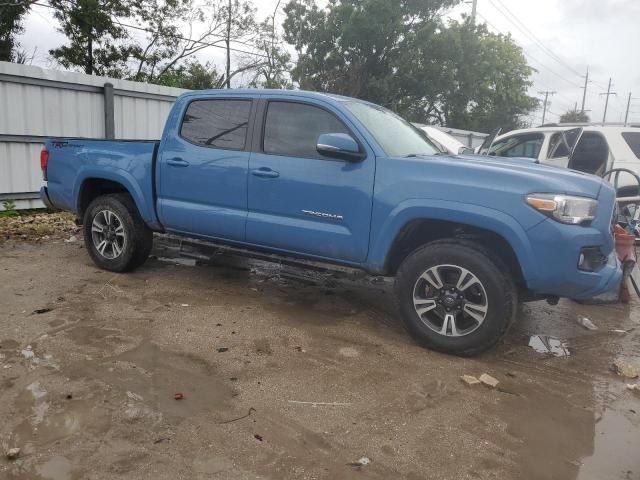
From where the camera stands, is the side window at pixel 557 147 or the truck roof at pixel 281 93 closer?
the truck roof at pixel 281 93

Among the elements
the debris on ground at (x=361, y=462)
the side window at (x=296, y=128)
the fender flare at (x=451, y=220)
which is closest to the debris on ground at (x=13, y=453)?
the debris on ground at (x=361, y=462)

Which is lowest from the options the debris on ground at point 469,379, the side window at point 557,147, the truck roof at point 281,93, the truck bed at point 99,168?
the debris on ground at point 469,379

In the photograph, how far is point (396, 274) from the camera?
4168 mm

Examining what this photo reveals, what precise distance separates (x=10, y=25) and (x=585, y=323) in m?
20.8

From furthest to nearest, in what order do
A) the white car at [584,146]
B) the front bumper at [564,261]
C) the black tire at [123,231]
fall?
the white car at [584,146] → the black tire at [123,231] → the front bumper at [564,261]

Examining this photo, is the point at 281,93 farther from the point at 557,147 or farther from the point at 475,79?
the point at 475,79

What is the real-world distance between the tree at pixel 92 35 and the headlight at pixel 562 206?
65.9 ft

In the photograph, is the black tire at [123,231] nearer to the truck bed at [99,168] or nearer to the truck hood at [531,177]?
the truck bed at [99,168]

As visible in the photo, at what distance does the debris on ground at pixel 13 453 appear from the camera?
2521 millimetres

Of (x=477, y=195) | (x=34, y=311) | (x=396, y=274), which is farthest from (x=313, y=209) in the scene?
(x=34, y=311)

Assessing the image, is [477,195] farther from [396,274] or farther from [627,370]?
[627,370]

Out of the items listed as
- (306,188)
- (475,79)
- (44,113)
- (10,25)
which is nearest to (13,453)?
(306,188)

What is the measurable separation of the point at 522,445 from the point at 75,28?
22045 millimetres

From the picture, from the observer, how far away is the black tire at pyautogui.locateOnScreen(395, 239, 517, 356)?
3701 mm
